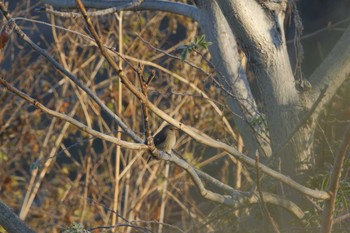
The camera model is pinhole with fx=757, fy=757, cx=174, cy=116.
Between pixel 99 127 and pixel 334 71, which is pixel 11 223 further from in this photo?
pixel 99 127

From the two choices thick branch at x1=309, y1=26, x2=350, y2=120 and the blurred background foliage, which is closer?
thick branch at x1=309, y1=26, x2=350, y2=120

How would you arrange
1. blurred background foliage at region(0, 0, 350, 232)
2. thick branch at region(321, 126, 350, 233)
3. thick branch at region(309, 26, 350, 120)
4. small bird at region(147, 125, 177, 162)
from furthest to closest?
blurred background foliage at region(0, 0, 350, 232) → small bird at region(147, 125, 177, 162) → thick branch at region(309, 26, 350, 120) → thick branch at region(321, 126, 350, 233)

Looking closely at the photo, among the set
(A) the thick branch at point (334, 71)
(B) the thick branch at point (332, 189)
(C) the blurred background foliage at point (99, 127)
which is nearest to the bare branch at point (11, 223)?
(B) the thick branch at point (332, 189)

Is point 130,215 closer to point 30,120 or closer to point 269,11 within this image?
point 30,120

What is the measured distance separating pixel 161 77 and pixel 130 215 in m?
1.32

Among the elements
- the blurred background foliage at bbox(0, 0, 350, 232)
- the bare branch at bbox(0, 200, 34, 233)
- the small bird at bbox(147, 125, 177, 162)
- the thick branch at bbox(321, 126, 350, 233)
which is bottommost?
the blurred background foliage at bbox(0, 0, 350, 232)

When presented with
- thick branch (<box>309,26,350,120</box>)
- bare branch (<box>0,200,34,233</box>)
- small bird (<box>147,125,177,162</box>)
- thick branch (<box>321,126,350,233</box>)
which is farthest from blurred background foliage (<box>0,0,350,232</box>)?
thick branch (<box>321,126,350,233</box>)

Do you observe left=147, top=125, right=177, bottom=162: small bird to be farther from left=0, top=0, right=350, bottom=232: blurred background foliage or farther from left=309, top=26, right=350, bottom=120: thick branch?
left=0, top=0, right=350, bottom=232: blurred background foliage

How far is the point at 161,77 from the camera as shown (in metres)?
6.39

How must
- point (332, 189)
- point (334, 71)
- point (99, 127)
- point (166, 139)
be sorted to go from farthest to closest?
1. point (99, 127)
2. point (166, 139)
3. point (334, 71)
4. point (332, 189)

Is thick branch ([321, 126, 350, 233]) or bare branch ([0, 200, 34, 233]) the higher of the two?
thick branch ([321, 126, 350, 233])

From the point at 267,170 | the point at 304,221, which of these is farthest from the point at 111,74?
the point at 267,170

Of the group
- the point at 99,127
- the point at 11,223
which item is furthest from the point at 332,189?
the point at 99,127

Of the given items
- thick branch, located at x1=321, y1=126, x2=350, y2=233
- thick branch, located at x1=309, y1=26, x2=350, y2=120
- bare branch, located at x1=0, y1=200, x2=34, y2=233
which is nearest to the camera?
thick branch, located at x1=321, y1=126, x2=350, y2=233
